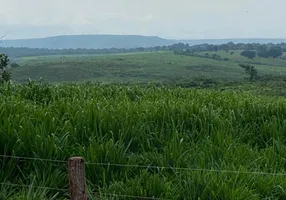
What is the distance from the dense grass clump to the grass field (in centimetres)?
5166

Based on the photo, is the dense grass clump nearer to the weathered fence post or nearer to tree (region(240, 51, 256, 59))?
the weathered fence post

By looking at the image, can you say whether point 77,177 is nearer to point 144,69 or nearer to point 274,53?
point 144,69

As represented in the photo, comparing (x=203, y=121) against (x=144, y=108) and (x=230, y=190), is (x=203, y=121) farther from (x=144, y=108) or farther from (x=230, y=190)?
(x=230, y=190)

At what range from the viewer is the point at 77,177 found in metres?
3.10

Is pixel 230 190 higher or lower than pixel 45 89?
lower

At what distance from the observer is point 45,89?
663 cm

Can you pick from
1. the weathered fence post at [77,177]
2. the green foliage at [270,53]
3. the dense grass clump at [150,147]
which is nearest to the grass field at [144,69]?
the green foliage at [270,53]

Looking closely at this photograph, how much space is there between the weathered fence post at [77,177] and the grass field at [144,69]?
54.0 meters

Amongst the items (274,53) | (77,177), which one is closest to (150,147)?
(77,177)

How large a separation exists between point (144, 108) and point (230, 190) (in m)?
2.16

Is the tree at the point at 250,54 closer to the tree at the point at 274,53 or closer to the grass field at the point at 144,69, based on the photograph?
the grass field at the point at 144,69

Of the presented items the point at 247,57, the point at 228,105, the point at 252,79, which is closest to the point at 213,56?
the point at 247,57

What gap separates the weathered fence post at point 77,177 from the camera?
3.07m

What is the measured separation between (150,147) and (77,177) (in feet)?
5.35
